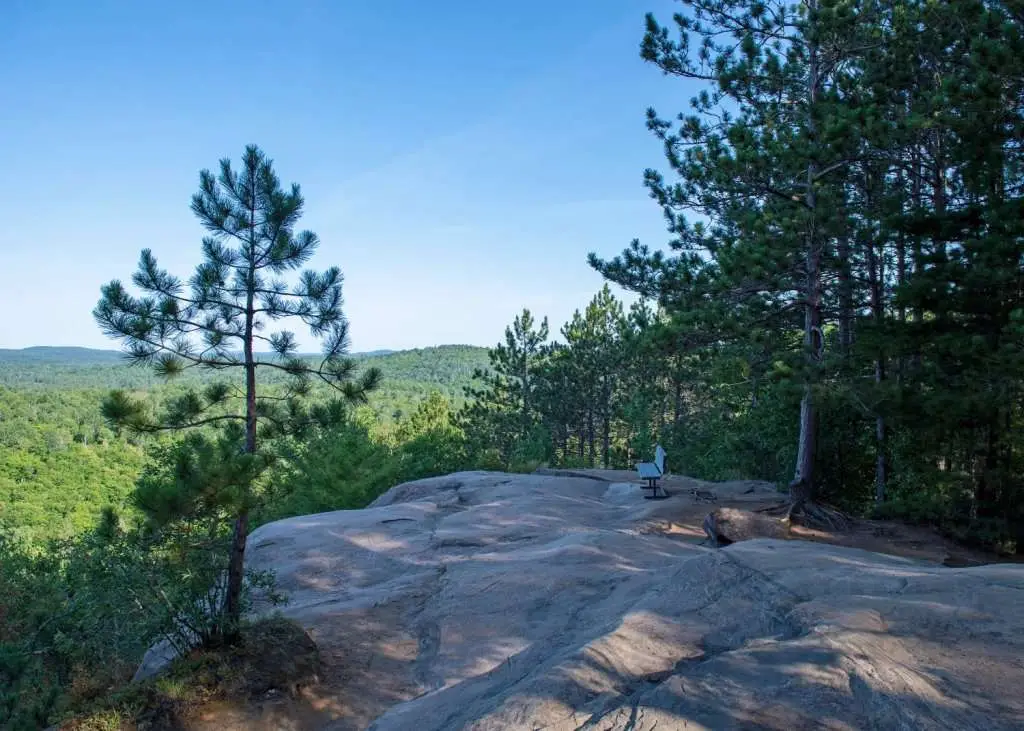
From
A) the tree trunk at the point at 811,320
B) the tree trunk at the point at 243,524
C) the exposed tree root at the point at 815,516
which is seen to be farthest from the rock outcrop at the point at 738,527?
the tree trunk at the point at 243,524

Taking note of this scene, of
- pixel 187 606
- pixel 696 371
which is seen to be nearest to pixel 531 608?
pixel 187 606

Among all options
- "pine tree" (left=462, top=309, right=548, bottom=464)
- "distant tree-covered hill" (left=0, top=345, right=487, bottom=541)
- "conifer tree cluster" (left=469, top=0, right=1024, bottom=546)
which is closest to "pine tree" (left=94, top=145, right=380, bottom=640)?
"distant tree-covered hill" (left=0, top=345, right=487, bottom=541)

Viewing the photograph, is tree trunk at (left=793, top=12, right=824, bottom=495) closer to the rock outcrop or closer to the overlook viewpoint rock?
the rock outcrop

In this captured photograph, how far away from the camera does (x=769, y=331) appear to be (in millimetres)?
11492

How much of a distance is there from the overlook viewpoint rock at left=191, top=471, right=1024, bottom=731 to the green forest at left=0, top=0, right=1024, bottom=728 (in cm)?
147

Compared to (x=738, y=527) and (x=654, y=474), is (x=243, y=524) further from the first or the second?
(x=654, y=474)

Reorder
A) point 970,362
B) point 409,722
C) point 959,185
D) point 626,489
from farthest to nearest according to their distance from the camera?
point 626,489
point 959,185
point 970,362
point 409,722

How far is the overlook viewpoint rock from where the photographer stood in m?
3.31

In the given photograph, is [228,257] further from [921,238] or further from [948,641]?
[921,238]

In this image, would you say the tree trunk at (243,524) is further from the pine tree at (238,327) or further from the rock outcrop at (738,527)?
the rock outcrop at (738,527)

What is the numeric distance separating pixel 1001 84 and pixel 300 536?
1136cm

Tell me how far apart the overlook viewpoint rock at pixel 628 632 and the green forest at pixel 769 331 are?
1.47 metres

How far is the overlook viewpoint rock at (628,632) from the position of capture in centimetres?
331

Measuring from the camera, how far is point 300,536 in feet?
34.9
